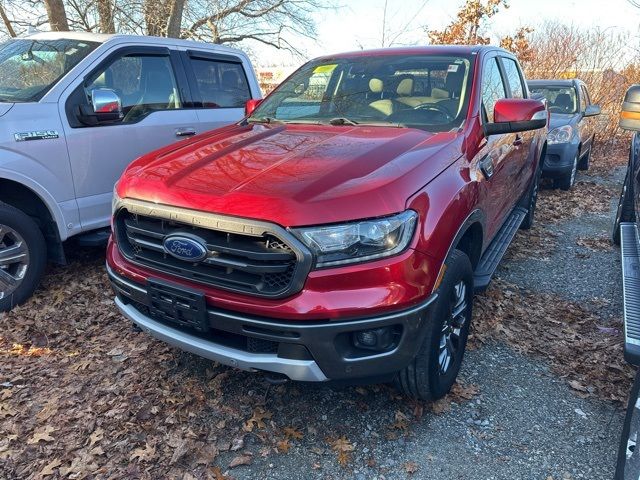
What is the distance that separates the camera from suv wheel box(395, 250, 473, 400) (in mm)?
2426

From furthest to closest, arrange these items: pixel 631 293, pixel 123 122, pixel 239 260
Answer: pixel 123 122
pixel 631 293
pixel 239 260

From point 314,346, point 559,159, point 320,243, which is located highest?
point 320,243

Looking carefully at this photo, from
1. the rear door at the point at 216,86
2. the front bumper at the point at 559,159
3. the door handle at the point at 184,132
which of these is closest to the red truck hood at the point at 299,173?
the door handle at the point at 184,132

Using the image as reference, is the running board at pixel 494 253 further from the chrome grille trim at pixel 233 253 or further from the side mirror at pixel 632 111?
the chrome grille trim at pixel 233 253

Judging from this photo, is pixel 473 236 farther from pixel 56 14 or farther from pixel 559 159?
pixel 56 14

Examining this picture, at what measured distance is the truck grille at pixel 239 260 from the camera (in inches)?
83.6

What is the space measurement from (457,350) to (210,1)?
17.1m

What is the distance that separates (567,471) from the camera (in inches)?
95.7

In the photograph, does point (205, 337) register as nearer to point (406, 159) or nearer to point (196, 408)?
point (196, 408)

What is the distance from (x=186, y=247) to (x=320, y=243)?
25.9 inches

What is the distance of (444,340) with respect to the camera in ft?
8.97

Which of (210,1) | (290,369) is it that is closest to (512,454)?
(290,369)

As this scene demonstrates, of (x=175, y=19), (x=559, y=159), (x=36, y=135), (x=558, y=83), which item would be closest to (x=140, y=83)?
(x=36, y=135)

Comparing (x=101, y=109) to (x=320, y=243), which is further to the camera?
(x=101, y=109)
